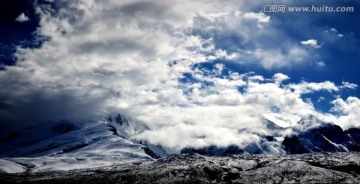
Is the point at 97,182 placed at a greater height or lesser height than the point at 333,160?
lesser

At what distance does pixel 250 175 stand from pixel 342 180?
71.3 feet

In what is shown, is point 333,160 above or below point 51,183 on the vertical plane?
above

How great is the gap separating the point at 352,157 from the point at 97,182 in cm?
7126

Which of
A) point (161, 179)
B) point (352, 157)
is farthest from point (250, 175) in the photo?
point (352, 157)

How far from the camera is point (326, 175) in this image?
91438mm

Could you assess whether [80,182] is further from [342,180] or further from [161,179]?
[342,180]

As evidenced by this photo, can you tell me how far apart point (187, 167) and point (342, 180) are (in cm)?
4219

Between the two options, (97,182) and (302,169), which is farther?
(97,182)

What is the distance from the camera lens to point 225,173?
103500 mm

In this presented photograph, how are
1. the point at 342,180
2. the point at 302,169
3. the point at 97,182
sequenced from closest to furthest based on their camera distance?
the point at 342,180, the point at 302,169, the point at 97,182

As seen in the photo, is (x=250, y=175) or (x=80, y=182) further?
(x=80, y=182)

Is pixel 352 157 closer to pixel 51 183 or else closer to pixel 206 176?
pixel 206 176

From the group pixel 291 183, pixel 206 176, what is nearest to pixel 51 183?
pixel 206 176

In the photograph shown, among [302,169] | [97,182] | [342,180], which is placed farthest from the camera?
[97,182]
